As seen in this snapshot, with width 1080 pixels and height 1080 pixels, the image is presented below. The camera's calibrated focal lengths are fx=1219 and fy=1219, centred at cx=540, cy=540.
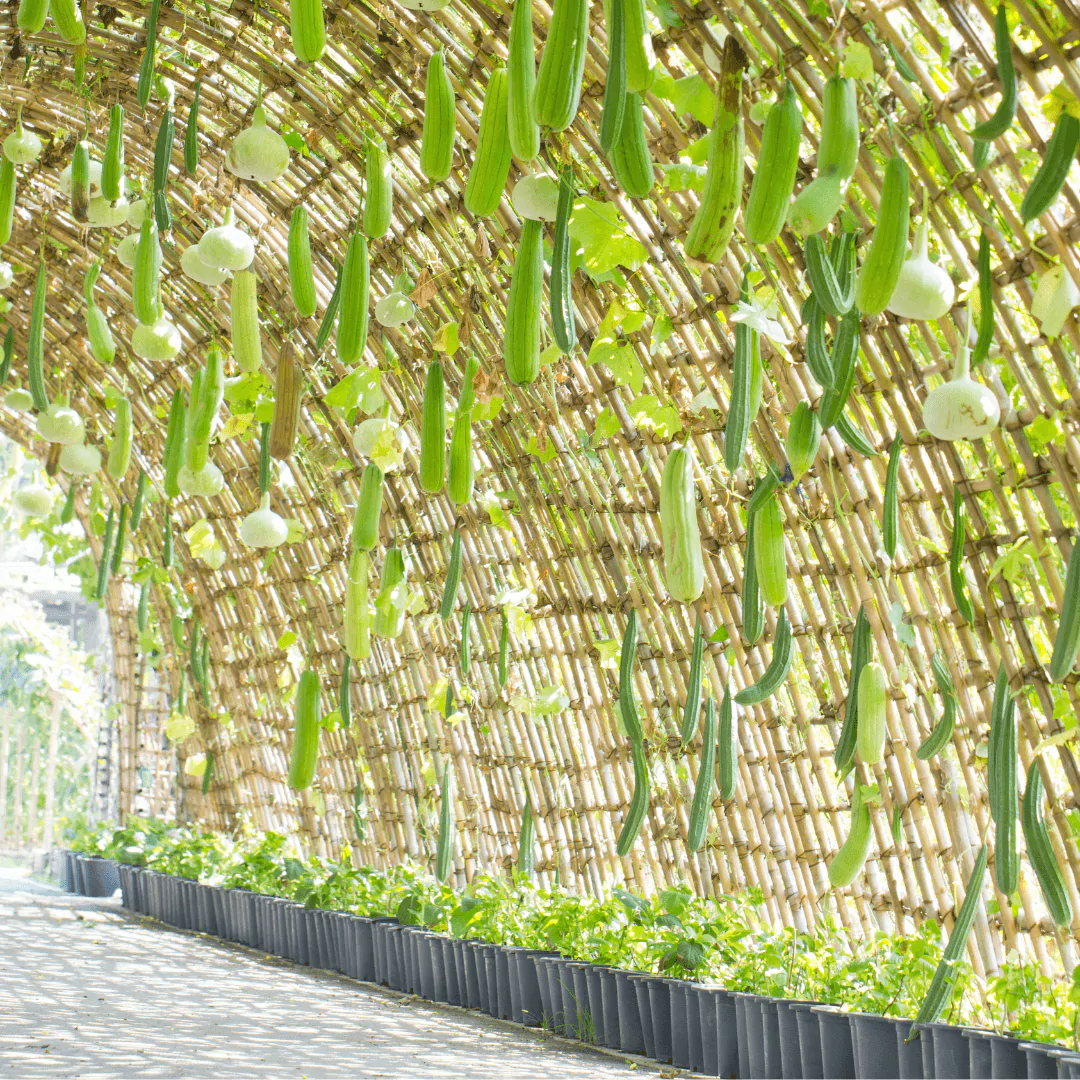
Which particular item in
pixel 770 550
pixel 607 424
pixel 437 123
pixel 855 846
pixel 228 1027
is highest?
pixel 437 123

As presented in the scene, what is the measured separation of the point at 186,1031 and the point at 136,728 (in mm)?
3387

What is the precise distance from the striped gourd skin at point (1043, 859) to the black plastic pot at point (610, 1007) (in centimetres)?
129

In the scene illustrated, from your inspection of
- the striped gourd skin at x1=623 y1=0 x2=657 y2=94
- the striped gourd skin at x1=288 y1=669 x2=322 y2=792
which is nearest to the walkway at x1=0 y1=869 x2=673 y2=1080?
the striped gourd skin at x1=288 y1=669 x2=322 y2=792

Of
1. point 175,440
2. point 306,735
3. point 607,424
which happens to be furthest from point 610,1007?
point 175,440

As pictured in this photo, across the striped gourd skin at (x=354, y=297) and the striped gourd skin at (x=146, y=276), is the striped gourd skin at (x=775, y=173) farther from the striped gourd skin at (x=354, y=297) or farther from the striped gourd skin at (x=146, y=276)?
the striped gourd skin at (x=146, y=276)

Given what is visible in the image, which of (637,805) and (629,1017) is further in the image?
(629,1017)

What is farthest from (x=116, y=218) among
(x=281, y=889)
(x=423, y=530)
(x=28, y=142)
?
(x=281, y=889)

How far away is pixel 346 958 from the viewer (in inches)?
143

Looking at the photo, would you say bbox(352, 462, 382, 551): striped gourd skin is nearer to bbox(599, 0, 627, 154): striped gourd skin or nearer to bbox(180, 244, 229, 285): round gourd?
bbox(180, 244, 229, 285): round gourd

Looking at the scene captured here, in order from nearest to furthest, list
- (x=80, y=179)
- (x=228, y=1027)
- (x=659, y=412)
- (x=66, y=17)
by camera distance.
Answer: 1. (x=66, y=17)
2. (x=659, y=412)
3. (x=80, y=179)
4. (x=228, y=1027)

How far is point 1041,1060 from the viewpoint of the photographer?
169 cm

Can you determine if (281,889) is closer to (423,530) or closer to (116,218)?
(423,530)

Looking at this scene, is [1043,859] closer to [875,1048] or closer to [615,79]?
[875,1048]

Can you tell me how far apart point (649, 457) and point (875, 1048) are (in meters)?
1.14
